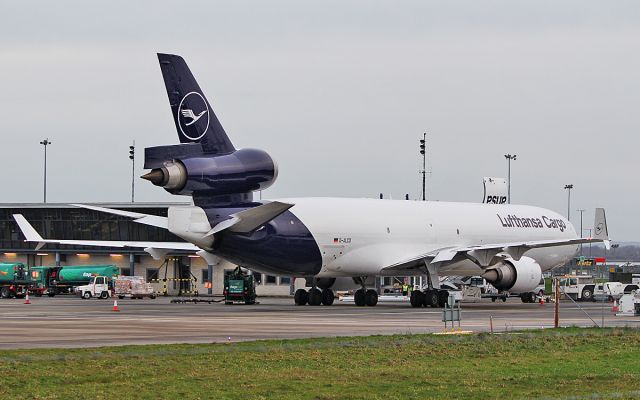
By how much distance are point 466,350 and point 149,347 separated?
6.96m

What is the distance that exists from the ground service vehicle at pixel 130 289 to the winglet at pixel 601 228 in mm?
35477

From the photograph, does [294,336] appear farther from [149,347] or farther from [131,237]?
[131,237]

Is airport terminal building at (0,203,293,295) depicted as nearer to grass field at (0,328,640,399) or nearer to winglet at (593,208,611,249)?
winglet at (593,208,611,249)

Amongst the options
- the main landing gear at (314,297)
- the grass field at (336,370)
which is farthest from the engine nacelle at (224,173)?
the grass field at (336,370)

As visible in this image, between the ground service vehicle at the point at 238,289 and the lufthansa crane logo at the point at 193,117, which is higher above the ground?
the lufthansa crane logo at the point at 193,117

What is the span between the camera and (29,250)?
108 metres

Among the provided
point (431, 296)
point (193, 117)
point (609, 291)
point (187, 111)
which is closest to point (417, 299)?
point (431, 296)

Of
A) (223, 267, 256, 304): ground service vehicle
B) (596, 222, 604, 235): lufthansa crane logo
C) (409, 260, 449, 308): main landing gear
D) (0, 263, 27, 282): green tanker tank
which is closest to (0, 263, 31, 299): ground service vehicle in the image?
(0, 263, 27, 282): green tanker tank

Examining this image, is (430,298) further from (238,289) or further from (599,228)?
(238,289)

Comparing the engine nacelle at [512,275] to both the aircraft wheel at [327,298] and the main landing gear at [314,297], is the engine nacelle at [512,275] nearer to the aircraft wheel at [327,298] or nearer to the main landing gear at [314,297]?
the aircraft wheel at [327,298]

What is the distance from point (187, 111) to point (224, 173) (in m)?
3.15

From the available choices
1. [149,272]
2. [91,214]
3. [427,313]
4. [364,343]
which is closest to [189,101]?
[427,313]

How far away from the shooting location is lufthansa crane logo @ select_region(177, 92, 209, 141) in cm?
4950

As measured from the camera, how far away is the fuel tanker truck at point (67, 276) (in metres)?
94.6
